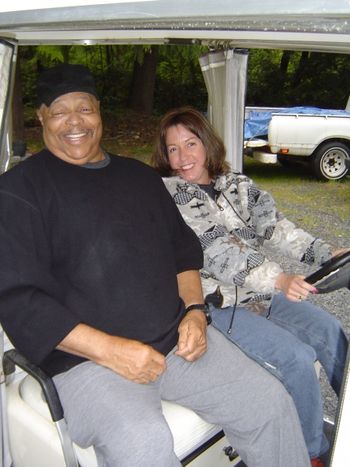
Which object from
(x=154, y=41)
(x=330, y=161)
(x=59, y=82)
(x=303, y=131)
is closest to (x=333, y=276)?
(x=59, y=82)

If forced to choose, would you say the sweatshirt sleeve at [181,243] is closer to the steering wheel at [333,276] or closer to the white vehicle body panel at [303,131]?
the steering wheel at [333,276]

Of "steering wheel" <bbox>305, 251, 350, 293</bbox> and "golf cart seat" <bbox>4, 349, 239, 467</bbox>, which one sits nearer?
"steering wheel" <bbox>305, 251, 350, 293</bbox>

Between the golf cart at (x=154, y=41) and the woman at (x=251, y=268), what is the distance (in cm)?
35

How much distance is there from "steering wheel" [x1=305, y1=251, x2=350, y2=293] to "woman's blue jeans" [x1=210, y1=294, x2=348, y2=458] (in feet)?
1.06

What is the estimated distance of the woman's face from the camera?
243 cm

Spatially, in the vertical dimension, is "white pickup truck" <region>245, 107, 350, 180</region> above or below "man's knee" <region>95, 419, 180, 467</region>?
above

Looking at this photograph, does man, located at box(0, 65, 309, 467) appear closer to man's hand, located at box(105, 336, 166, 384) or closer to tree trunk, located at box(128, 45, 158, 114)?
man's hand, located at box(105, 336, 166, 384)

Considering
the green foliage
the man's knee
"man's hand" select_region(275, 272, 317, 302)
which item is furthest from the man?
the green foliage

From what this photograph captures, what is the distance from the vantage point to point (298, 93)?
1446cm

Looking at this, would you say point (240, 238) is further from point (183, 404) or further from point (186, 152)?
point (183, 404)

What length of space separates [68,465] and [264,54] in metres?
15.7

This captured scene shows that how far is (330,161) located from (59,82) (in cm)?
717

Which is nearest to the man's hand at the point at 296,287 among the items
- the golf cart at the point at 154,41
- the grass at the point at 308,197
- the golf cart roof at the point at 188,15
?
the golf cart at the point at 154,41

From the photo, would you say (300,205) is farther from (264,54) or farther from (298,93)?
(264,54)
